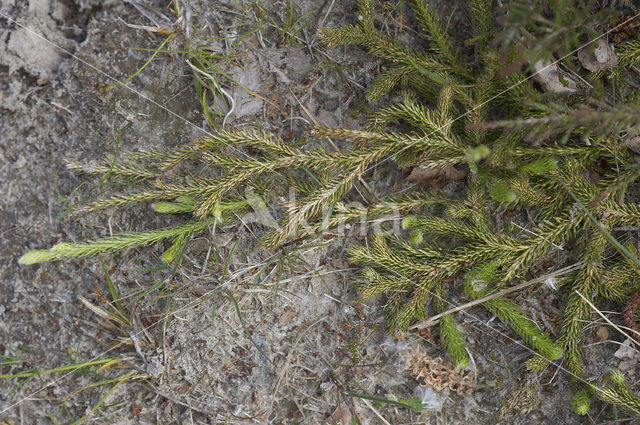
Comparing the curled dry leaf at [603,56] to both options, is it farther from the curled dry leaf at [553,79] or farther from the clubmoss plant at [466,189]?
the curled dry leaf at [553,79]

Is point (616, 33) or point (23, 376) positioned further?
point (23, 376)

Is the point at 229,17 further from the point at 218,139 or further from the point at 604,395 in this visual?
the point at 604,395

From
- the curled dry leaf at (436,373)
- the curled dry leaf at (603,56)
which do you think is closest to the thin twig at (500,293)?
the curled dry leaf at (436,373)

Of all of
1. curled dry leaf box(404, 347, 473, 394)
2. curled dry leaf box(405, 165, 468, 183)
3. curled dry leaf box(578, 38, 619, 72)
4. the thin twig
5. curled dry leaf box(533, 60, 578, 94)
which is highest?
curled dry leaf box(578, 38, 619, 72)

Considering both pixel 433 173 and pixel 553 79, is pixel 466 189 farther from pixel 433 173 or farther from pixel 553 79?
pixel 553 79

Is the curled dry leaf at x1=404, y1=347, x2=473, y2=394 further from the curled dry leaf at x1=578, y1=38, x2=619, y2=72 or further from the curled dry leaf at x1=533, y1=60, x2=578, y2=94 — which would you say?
the curled dry leaf at x1=578, y1=38, x2=619, y2=72

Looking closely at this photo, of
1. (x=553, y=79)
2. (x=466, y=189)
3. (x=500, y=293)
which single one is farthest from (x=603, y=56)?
(x=500, y=293)

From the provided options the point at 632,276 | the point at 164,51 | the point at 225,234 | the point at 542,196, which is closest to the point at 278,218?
the point at 225,234

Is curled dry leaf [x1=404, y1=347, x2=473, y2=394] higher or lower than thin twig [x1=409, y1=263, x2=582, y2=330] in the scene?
lower

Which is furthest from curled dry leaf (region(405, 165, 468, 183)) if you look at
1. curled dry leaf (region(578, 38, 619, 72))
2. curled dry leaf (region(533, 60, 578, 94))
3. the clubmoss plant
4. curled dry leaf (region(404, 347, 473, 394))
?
curled dry leaf (region(404, 347, 473, 394))
